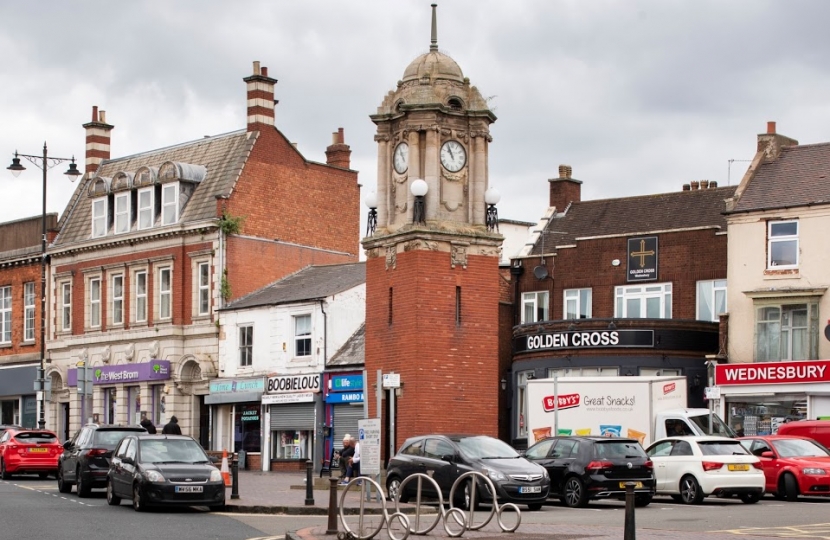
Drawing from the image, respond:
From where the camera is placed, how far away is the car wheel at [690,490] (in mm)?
29300

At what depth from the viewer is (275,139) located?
54750 millimetres

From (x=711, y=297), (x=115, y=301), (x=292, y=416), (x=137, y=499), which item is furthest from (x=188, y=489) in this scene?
(x=115, y=301)

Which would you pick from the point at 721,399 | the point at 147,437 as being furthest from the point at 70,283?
the point at 147,437

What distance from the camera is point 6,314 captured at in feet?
207

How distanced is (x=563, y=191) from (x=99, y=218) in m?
18.8

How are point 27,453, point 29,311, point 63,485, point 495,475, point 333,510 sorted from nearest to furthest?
point 333,510 → point 495,475 → point 63,485 → point 27,453 → point 29,311

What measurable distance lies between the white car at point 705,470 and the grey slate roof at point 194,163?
25961mm

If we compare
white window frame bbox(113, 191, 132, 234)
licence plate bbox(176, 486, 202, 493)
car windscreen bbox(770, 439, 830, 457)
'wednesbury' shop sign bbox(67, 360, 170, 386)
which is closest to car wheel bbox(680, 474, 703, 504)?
car windscreen bbox(770, 439, 830, 457)

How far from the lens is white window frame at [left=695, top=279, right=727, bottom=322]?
44875 mm

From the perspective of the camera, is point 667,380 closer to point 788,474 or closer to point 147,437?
point 788,474

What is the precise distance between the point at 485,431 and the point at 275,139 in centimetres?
1817

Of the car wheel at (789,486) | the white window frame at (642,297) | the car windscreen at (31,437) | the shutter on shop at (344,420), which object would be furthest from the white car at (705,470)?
the car windscreen at (31,437)

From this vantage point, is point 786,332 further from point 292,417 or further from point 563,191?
point 292,417

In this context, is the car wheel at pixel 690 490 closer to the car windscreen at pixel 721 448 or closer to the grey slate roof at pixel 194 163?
the car windscreen at pixel 721 448
